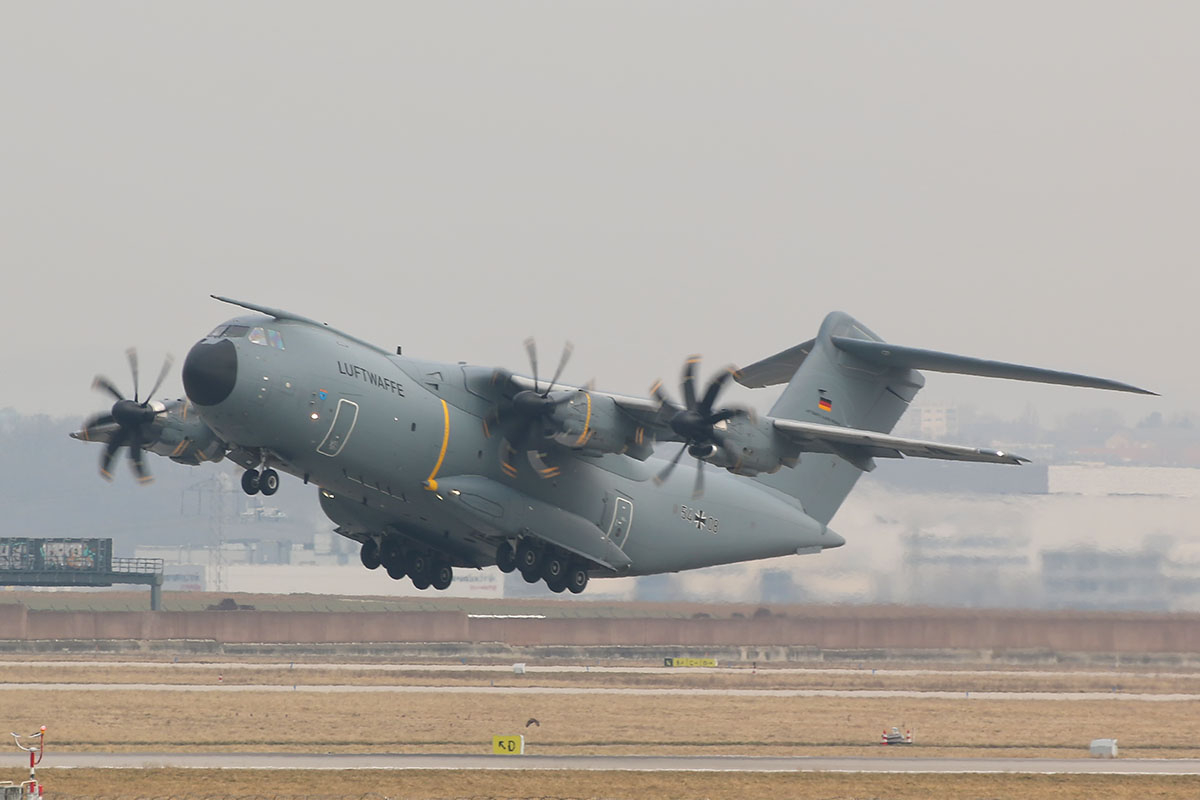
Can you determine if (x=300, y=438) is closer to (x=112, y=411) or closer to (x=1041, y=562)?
(x=112, y=411)

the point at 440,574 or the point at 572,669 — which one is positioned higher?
the point at 440,574

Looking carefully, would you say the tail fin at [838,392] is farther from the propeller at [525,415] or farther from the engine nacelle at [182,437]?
the engine nacelle at [182,437]

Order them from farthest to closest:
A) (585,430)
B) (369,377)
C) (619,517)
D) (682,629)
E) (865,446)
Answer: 1. (682,629)
2. (619,517)
3. (865,446)
4. (585,430)
5. (369,377)

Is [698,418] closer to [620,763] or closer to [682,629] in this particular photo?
[620,763]

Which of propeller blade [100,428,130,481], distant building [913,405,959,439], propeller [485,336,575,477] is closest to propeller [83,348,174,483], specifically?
propeller blade [100,428,130,481]

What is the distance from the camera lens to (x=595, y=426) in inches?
1099

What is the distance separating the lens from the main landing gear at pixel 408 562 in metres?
31.2

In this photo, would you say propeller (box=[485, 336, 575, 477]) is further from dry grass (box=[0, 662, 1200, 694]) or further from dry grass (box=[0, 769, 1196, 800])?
dry grass (box=[0, 662, 1200, 694])

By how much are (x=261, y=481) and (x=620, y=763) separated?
8.89 meters

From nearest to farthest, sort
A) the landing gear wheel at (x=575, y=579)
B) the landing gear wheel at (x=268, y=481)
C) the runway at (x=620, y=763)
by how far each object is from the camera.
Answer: the landing gear wheel at (x=268, y=481) → the runway at (x=620, y=763) → the landing gear wheel at (x=575, y=579)

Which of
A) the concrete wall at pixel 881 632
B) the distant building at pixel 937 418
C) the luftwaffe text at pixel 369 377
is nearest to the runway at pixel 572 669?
the concrete wall at pixel 881 632

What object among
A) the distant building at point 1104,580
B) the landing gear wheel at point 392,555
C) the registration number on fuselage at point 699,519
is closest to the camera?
the landing gear wheel at point 392,555

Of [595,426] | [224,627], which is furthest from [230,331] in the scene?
[224,627]

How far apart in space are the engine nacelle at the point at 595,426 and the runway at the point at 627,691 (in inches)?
541
